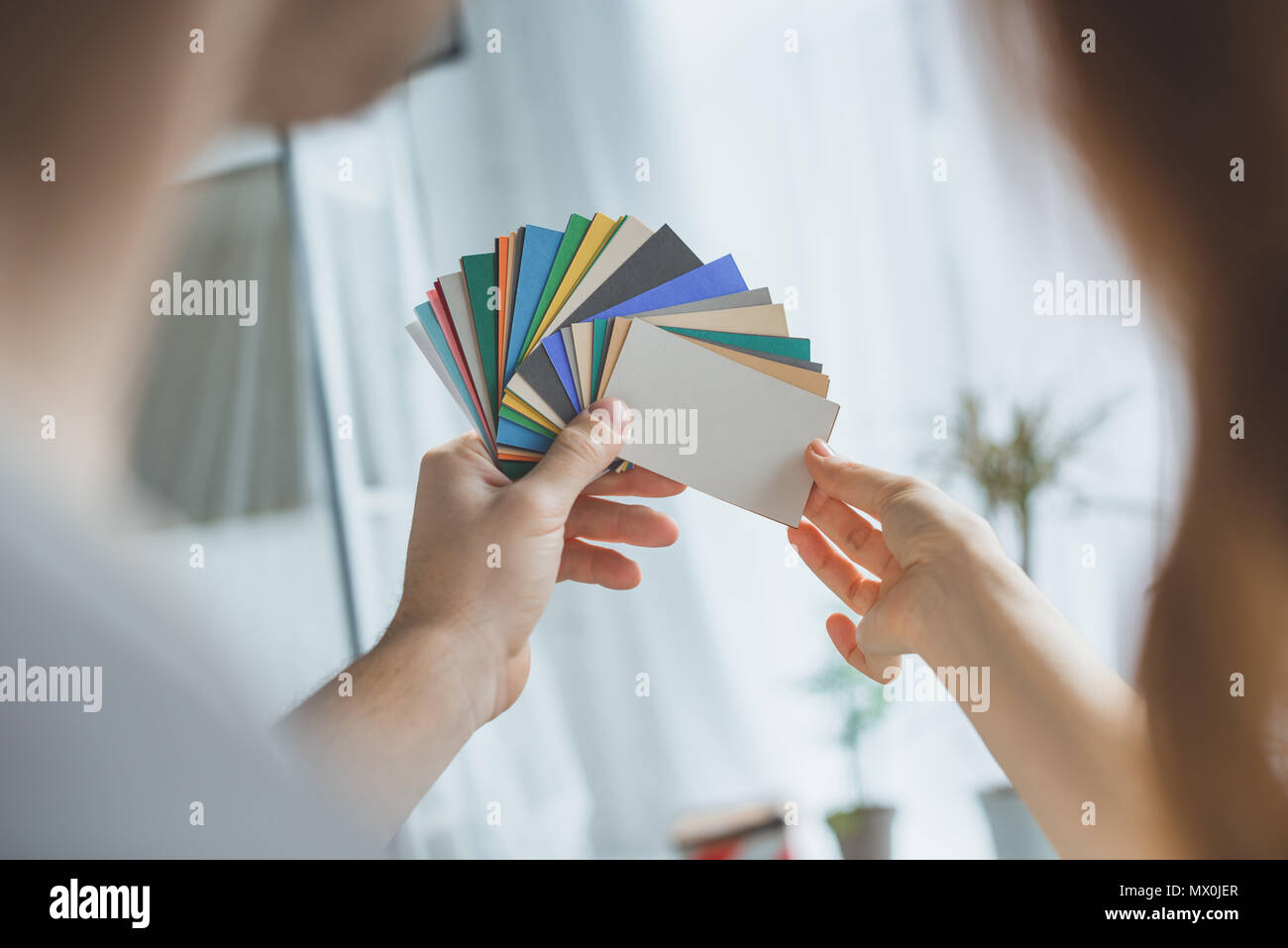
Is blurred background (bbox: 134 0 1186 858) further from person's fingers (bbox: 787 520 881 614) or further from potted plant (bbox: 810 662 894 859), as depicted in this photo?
person's fingers (bbox: 787 520 881 614)

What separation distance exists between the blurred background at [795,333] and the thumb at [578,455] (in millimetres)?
1294

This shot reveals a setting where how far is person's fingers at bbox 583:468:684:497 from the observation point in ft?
4.71

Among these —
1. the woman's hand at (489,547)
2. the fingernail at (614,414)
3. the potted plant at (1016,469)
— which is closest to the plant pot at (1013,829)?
the potted plant at (1016,469)

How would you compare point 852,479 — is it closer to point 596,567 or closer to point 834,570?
point 834,570

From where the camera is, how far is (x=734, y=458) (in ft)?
4.15

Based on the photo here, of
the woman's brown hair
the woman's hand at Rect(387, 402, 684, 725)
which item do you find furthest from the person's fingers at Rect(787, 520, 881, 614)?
the woman's brown hair

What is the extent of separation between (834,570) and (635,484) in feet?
1.29

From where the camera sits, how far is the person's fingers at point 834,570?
1.41 m

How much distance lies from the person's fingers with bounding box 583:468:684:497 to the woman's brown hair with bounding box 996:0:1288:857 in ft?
4.63

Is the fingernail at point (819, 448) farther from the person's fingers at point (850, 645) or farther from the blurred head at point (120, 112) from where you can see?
the blurred head at point (120, 112)

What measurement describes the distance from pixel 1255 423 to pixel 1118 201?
0.75 meters

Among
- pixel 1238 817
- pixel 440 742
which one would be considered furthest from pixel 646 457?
pixel 1238 817

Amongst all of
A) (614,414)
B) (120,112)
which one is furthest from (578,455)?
(120,112)

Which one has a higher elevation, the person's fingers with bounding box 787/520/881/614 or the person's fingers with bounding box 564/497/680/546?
the person's fingers with bounding box 564/497/680/546
